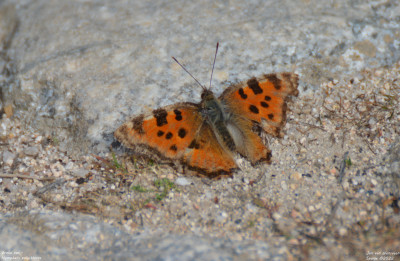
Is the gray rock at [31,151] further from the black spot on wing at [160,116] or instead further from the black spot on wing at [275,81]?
the black spot on wing at [275,81]

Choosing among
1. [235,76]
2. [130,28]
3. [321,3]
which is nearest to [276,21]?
[321,3]

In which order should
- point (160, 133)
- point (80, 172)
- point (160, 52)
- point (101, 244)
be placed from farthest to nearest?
point (160, 52), point (80, 172), point (160, 133), point (101, 244)

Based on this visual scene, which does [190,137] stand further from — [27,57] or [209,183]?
[27,57]

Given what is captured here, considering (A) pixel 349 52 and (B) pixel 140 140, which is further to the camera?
(A) pixel 349 52

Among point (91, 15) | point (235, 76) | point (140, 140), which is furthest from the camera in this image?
point (91, 15)

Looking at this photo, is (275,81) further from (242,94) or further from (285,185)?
(285,185)

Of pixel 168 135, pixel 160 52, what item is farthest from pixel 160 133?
pixel 160 52

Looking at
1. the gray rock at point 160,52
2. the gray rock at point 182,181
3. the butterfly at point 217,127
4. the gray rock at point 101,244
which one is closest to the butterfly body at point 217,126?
the butterfly at point 217,127
